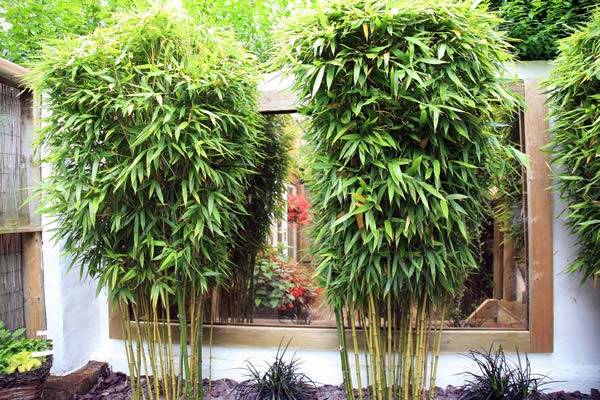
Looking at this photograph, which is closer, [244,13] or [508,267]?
[508,267]

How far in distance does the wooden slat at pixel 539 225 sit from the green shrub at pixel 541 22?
0.95 ft

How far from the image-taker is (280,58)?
1.84 meters

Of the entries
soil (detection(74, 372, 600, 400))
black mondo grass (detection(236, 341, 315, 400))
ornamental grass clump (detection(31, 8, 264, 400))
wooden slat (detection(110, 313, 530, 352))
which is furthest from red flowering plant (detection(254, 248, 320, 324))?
ornamental grass clump (detection(31, 8, 264, 400))

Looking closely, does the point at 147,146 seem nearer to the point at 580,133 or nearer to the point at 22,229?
the point at 22,229

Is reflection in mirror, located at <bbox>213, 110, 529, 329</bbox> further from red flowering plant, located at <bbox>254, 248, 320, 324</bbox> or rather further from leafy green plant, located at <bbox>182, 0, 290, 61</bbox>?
leafy green plant, located at <bbox>182, 0, 290, 61</bbox>

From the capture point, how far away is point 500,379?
215 cm

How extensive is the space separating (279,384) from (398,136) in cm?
148

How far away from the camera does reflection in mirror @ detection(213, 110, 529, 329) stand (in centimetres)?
240

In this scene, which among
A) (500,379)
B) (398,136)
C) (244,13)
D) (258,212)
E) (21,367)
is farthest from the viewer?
(244,13)

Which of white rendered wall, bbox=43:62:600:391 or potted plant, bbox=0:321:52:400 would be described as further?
white rendered wall, bbox=43:62:600:391

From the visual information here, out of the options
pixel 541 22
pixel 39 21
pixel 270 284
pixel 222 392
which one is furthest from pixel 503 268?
pixel 39 21

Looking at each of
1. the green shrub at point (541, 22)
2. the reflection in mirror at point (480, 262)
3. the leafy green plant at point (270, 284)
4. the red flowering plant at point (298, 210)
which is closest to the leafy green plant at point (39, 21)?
the reflection in mirror at point (480, 262)

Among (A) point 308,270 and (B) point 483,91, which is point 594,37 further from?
(A) point 308,270

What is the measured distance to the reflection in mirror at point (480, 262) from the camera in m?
2.40
